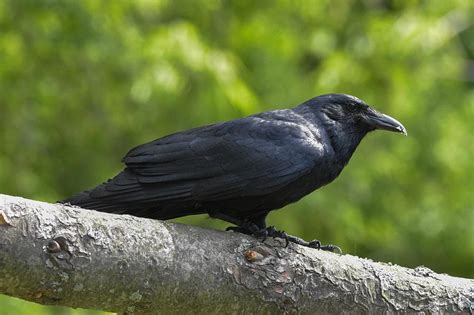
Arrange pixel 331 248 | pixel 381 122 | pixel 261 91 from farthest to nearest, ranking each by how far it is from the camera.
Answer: pixel 261 91, pixel 381 122, pixel 331 248

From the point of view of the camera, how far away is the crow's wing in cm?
425

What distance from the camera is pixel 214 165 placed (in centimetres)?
436

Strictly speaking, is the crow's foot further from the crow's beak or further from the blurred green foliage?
the blurred green foliage

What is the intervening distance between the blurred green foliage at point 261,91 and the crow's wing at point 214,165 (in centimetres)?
187

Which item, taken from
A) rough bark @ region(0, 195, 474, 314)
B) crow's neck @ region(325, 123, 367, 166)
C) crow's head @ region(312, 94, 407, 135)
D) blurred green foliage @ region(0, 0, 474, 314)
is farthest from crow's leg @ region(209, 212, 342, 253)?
blurred green foliage @ region(0, 0, 474, 314)

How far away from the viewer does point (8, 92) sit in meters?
7.55

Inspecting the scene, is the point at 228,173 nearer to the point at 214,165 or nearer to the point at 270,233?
the point at 214,165

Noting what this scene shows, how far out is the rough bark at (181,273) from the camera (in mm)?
3302

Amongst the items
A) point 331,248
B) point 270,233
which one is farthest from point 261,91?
point 270,233

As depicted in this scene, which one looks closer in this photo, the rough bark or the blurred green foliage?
the rough bark

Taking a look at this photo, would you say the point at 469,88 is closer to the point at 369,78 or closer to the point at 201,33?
the point at 369,78

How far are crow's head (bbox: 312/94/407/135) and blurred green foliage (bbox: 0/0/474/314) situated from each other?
1.60m

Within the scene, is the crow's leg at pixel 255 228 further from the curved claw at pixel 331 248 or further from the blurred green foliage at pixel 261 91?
the blurred green foliage at pixel 261 91

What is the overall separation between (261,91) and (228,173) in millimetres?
4407
